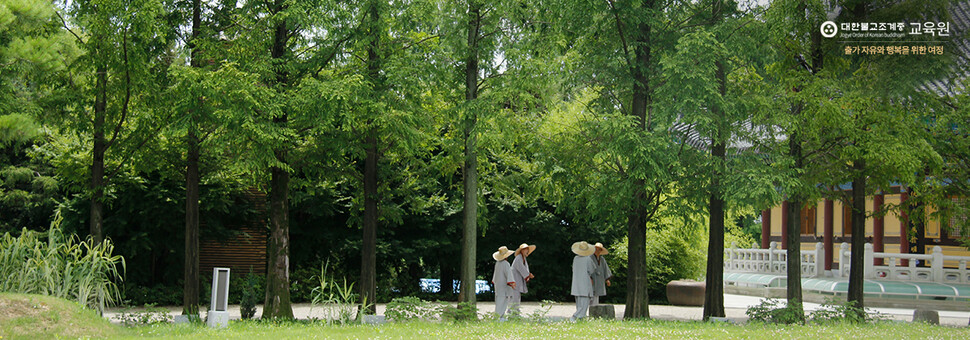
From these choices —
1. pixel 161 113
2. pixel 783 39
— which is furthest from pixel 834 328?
pixel 161 113

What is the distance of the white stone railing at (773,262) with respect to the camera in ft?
85.5

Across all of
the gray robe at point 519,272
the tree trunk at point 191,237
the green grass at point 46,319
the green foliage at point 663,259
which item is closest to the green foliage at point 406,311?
the gray robe at point 519,272

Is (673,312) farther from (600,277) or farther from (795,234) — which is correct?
(795,234)

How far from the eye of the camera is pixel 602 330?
456 inches

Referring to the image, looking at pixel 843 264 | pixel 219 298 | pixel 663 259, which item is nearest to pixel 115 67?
pixel 219 298

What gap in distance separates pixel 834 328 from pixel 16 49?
1221 cm

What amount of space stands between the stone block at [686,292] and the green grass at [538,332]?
9.87m

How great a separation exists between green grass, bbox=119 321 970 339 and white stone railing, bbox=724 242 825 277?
13.8m

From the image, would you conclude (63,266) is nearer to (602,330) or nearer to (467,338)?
(467,338)

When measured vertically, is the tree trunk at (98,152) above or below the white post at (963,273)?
above

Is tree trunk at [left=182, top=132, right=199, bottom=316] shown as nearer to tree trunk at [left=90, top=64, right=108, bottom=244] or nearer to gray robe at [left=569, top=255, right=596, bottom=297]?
tree trunk at [left=90, top=64, right=108, bottom=244]

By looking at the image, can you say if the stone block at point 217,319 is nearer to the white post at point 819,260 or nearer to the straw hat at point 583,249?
the straw hat at point 583,249

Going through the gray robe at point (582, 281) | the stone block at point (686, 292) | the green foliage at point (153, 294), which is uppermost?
the gray robe at point (582, 281)

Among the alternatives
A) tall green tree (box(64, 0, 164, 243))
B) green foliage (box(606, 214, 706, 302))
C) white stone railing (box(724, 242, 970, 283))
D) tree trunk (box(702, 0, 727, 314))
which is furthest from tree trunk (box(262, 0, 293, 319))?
white stone railing (box(724, 242, 970, 283))
